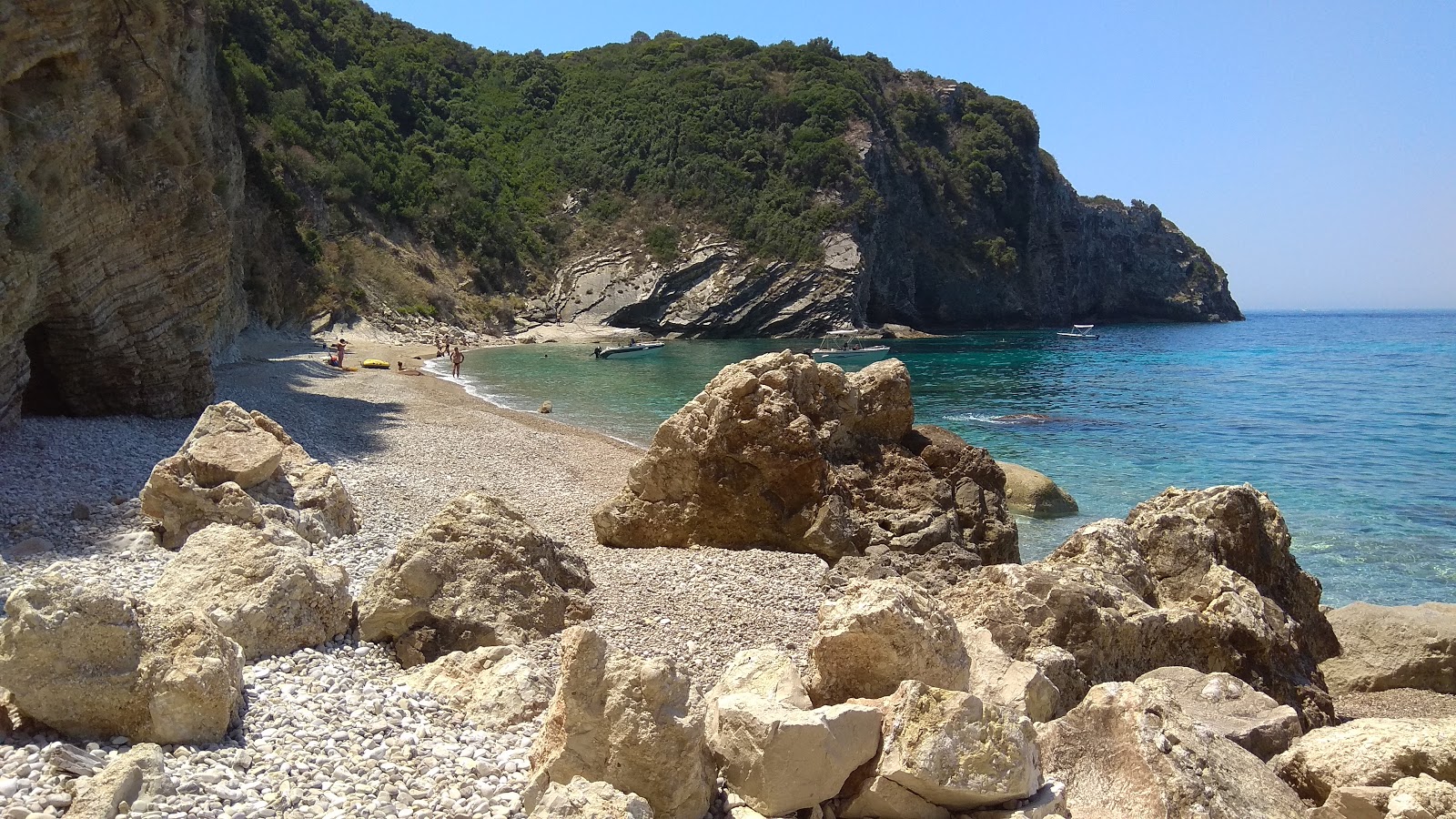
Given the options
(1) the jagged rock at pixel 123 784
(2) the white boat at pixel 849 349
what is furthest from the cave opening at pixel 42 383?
(2) the white boat at pixel 849 349

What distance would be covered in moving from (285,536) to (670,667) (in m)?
4.76

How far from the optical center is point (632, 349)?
5912 cm

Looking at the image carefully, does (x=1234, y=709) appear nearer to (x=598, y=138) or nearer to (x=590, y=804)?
(x=590, y=804)

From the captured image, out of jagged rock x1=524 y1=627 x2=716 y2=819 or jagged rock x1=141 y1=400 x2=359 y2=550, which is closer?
jagged rock x1=524 y1=627 x2=716 y2=819

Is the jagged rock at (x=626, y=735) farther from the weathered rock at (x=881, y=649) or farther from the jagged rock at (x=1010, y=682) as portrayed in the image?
the jagged rock at (x=1010, y=682)

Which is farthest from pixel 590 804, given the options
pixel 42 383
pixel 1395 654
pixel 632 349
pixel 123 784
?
pixel 632 349

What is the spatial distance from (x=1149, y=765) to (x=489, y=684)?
384cm

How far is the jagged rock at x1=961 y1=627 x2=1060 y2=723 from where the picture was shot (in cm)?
589

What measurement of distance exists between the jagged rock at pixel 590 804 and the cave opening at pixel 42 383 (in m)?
15.5

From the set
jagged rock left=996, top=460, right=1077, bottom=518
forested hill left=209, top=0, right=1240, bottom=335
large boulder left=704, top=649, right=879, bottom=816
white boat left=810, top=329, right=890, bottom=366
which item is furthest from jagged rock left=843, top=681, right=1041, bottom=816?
forested hill left=209, top=0, right=1240, bottom=335

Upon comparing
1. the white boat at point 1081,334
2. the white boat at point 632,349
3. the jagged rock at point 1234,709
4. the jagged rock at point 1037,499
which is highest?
the white boat at point 1081,334

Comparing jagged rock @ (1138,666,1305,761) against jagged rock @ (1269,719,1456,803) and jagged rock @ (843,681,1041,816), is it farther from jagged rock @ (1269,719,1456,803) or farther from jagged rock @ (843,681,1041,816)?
jagged rock @ (843,681,1041,816)

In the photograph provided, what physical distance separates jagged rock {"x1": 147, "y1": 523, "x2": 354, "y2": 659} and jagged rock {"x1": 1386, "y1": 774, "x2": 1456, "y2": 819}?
6.50 meters

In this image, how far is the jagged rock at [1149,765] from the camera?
16.0ft
